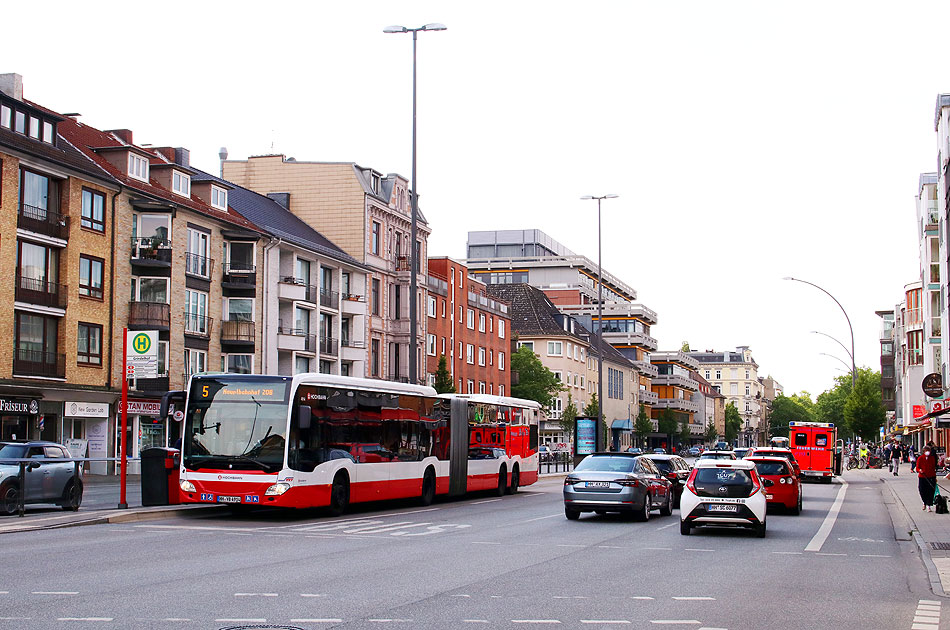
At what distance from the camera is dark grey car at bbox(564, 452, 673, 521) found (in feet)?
77.8

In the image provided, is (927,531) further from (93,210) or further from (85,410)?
(93,210)

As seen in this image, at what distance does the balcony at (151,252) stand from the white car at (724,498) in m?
32.1

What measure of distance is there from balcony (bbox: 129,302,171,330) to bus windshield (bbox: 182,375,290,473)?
85.0 feet

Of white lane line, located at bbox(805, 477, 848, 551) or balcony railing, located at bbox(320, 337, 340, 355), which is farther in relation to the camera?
balcony railing, located at bbox(320, 337, 340, 355)

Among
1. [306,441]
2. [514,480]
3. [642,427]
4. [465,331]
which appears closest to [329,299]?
[465,331]

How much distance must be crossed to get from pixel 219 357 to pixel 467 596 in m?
42.6

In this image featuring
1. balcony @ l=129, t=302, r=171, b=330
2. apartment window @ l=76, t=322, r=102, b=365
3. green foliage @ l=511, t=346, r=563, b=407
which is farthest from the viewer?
green foliage @ l=511, t=346, r=563, b=407

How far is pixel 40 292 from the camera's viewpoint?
42156 millimetres

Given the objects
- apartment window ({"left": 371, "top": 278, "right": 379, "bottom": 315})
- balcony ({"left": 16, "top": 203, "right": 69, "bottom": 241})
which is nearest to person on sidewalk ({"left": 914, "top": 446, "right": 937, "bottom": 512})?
balcony ({"left": 16, "top": 203, "right": 69, "bottom": 241})

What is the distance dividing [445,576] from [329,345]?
48.2 meters

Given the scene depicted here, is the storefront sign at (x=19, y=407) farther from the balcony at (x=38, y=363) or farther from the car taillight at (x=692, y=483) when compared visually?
the car taillight at (x=692, y=483)

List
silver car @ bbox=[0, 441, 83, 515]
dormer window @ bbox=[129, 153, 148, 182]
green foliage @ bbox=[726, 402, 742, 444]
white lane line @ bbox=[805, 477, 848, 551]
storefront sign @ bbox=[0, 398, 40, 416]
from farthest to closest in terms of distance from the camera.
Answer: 1. green foliage @ bbox=[726, 402, 742, 444]
2. dormer window @ bbox=[129, 153, 148, 182]
3. storefront sign @ bbox=[0, 398, 40, 416]
4. silver car @ bbox=[0, 441, 83, 515]
5. white lane line @ bbox=[805, 477, 848, 551]

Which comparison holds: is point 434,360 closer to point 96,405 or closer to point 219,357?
point 219,357

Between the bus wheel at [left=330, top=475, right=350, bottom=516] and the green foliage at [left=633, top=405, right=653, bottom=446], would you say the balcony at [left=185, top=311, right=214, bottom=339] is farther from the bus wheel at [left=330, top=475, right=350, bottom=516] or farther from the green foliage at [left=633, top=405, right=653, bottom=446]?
the green foliage at [left=633, top=405, right=653, bottom=446]
